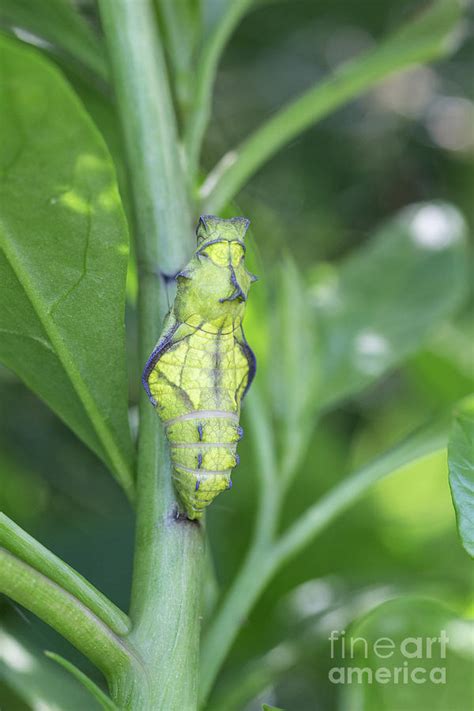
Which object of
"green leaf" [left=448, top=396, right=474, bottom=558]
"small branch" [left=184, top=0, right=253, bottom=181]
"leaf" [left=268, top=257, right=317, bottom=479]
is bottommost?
"green leaf" [left=448, top=396, right=474, bottom=558]

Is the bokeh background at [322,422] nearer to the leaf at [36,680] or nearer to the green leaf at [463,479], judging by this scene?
the leaf at [36,680]

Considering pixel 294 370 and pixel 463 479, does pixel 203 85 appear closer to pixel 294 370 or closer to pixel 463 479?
pixel 294 370

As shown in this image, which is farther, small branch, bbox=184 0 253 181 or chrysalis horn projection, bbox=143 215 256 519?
small branch, bbox=184 0 253 181

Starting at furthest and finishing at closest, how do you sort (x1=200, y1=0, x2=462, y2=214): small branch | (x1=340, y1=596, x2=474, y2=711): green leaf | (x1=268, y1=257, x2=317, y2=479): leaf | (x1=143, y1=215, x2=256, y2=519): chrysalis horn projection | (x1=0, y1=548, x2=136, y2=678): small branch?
(x1=268, y1=257, x2=317, y2=479): leaf → (x1=200, y1=0, x2=462, y2=214): small branch → (x1=340, y1=596, x2=474, y2=711): green leaf → (x1=143, y1=215, x2=256, y2=519): chrysalis horn projection → (x1=0, y1=548, x2=136, y2=678): small branch

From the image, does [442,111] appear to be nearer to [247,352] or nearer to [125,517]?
[125,517]

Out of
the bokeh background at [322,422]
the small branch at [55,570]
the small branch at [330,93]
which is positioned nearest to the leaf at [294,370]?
the bokeh background at [322,422]

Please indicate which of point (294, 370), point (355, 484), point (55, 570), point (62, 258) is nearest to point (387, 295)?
point (294, 370)

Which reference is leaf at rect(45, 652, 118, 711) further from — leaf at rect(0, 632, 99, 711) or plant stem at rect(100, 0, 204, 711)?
leaf at rect(0, 632, 99, 711)

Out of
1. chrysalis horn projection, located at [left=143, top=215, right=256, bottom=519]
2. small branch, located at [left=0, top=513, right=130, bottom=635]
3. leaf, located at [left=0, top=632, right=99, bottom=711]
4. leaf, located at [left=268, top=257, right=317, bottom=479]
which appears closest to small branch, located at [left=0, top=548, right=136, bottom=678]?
small branch, located at [left=0, top=513, right=130, bottom=635]

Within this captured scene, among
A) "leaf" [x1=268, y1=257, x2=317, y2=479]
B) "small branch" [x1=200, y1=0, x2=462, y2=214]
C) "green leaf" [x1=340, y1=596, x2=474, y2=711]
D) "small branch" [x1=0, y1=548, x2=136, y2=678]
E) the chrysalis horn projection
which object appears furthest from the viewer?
"leaf" [x1=268, y1=257, x2=317, y2=479]
